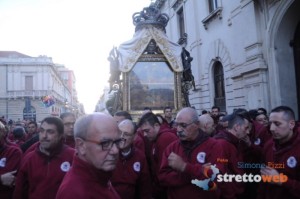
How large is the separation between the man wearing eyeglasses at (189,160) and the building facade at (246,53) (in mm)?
8222

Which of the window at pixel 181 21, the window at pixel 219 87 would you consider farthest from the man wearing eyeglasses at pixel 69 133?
the window at pixel 181 21

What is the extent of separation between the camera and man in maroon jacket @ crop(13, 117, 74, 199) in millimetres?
3379

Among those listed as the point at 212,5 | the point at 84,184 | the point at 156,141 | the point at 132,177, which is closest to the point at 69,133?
the point at 156,141

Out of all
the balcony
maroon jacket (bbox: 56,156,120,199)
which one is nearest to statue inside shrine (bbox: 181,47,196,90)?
maroon jacket (bbox: 56,156,120,199)

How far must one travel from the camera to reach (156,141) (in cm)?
494

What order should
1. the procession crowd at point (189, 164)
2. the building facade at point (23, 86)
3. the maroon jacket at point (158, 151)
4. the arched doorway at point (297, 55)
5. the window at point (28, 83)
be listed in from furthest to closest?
the window at point (28, 83)
the building facade at point (23, 86)
the arched doorway at point (297, 55)
the maroon jacket at point (158, 151)
the procession crowd at point (189, 164)

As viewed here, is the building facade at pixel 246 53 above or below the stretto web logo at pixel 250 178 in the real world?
above

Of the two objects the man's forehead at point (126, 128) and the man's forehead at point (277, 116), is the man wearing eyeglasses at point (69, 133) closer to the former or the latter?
the man's forehead at point (126, 128)

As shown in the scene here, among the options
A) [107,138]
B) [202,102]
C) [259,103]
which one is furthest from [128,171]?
[202,102]

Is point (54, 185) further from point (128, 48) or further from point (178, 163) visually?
point (128, 48)

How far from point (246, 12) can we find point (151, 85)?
6.20 metres

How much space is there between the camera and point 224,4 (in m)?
14.2

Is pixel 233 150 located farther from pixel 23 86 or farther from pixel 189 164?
pixel 23 86

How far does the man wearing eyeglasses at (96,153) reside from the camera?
2057 millimetres
